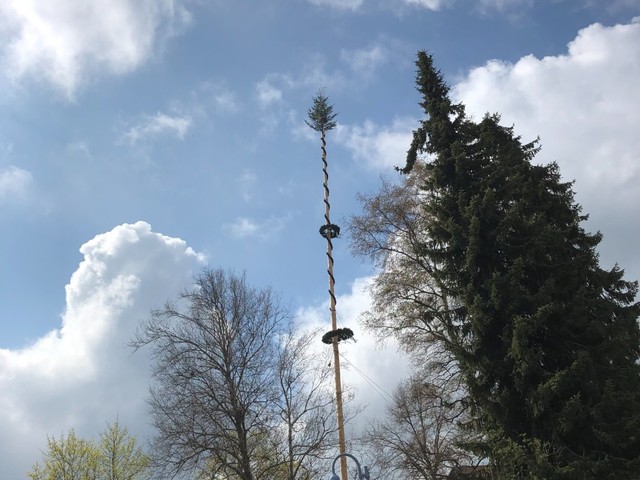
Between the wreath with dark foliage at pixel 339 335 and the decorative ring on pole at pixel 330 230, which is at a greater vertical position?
the decorative ring on pole at pixel 330 230

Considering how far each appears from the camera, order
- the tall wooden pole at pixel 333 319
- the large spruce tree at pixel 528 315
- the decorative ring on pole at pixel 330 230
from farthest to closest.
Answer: the decorative ring on pole at pixel 330 230
the tall wooden pole at pixel 333 319
the large spruce tree at pixel 528 315

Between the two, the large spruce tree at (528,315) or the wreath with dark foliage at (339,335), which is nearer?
the large spruce tree at (528,315)

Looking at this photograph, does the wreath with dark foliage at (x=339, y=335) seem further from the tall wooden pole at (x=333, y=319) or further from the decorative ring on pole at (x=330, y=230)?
the decorative ring on pole at (x=330, y=230)

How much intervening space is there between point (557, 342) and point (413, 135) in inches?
369

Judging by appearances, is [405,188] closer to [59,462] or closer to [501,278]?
[501,278]

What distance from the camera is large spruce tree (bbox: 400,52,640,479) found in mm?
14664

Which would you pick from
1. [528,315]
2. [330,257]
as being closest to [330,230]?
[330,257]

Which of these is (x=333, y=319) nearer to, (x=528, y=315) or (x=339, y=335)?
(x=339, y=335)

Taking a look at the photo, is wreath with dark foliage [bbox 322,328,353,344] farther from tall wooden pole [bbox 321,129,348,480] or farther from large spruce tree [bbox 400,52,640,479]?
large spruce tree [bbox 400,52,640,479]

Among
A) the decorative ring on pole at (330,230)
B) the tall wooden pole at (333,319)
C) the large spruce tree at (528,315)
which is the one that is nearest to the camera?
the large spruce tree at (528,315)

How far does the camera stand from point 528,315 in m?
16.1

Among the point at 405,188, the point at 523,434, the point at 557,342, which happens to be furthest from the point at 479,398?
the point at 405,188

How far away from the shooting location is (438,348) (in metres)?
20.2

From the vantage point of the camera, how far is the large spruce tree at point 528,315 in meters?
14.7
